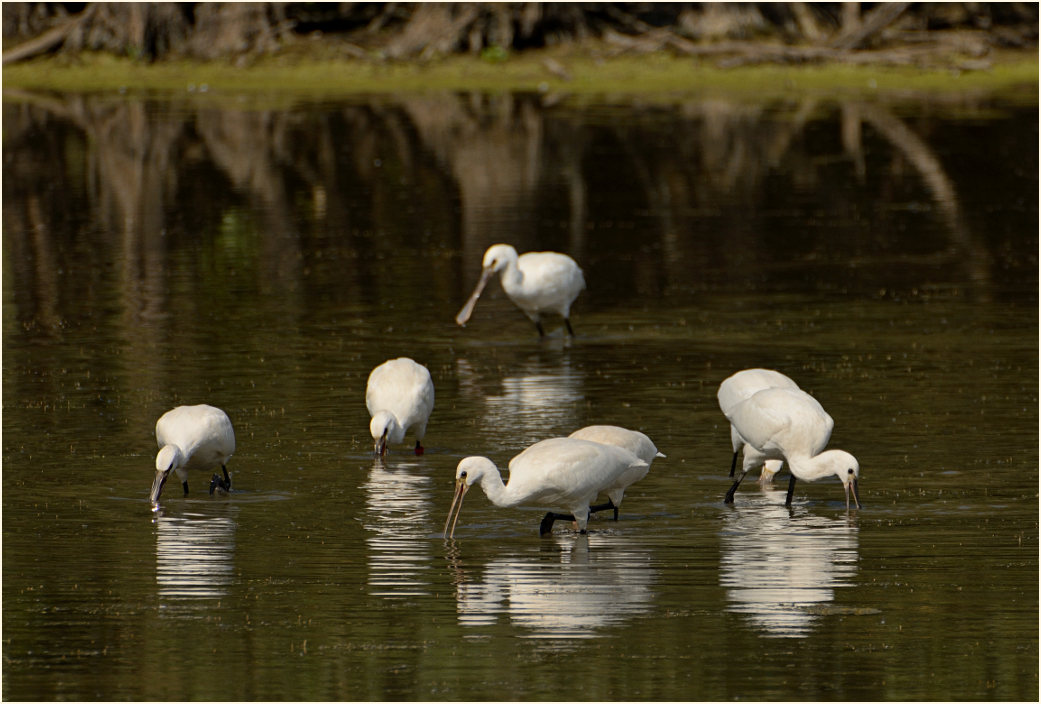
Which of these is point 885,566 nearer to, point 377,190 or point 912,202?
point 912,202

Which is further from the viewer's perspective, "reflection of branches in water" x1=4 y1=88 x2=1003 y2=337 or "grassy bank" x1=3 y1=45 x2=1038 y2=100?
"grassy bank" x1=3 y1=45 x2=1038 y2=100

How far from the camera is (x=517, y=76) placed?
43.8 meters

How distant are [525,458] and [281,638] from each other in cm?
198

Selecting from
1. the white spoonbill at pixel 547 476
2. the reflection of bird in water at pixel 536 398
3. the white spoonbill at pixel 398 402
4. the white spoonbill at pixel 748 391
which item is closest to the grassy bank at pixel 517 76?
the reflection of bird in water at pixel 536 398

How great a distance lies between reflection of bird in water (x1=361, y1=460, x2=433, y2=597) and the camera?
32.8ft

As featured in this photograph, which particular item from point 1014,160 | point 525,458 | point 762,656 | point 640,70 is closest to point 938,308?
point 525,458

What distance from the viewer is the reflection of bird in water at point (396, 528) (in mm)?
9984

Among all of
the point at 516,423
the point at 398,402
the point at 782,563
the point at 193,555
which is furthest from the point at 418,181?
the point at 782,563

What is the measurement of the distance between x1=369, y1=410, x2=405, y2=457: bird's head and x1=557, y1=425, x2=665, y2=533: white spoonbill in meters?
1.63

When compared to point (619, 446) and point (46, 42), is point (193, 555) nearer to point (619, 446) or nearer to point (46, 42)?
point (619, 446)

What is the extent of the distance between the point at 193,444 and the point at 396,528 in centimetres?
132

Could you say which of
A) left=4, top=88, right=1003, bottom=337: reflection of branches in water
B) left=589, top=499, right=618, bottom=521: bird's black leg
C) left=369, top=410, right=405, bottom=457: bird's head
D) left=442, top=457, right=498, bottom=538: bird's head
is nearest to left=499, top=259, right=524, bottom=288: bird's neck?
left=4, top=88, right=1003, bottom=337: reflection of branches in water

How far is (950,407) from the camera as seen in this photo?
13.9 m

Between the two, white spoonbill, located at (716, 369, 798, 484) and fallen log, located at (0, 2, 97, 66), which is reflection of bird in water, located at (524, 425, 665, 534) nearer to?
white spoonbill, located at (716, 369, 798, 484)
